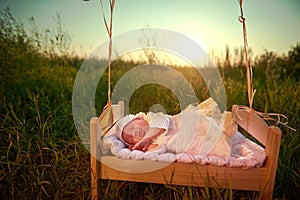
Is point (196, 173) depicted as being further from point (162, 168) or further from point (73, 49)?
point (73, 49)

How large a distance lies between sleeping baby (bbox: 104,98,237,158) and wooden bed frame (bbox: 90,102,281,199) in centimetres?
15

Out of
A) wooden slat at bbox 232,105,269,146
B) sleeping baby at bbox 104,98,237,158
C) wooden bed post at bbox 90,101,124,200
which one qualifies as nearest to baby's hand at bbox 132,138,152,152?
sleeping baby at bbox 104,98,237,158

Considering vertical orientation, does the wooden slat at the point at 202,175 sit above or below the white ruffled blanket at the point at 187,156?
below

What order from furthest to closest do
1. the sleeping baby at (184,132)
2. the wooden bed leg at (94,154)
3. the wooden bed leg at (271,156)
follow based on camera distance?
the sleeping baby at (184,132) → the wooden bed leg at (94,154) → the wooden bed leg at (271,156)

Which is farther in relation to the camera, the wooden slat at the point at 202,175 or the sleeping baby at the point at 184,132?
the sleeping baby at the point at 184,132

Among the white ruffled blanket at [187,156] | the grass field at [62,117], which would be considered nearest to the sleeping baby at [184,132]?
the white ruffled blanket at [187,156]

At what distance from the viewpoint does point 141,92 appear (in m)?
3.28

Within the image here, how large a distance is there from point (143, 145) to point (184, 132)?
247 mm

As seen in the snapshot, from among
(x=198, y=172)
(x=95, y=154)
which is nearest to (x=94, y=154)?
(x=95, y=154)

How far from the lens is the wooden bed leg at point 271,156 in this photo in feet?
4.80

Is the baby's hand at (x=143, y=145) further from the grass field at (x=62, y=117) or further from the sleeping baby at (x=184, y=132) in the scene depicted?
the grass field at (x=62, y=117)

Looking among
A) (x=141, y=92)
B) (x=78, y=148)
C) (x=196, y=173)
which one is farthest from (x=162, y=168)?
(x=141, y=92)

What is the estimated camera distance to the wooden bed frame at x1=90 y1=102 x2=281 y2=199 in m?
1.52

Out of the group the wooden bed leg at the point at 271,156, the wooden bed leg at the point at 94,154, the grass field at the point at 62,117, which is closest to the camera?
the wooden bed leg at the point at 271,156
